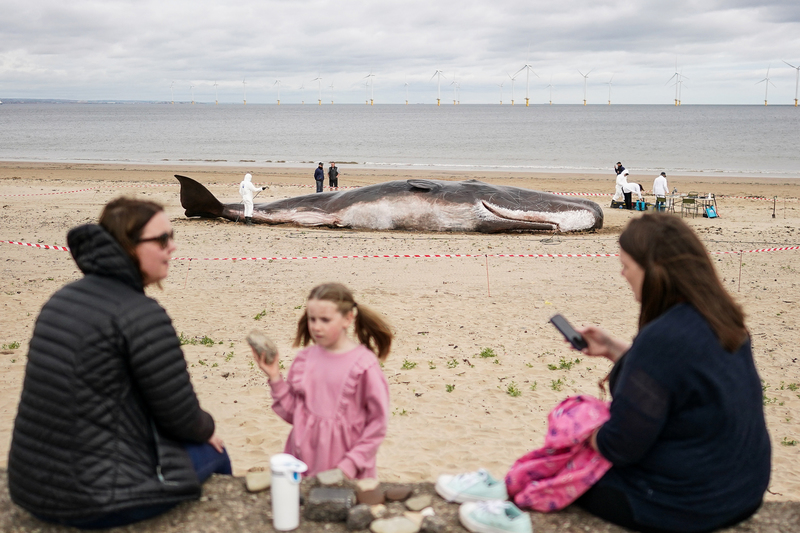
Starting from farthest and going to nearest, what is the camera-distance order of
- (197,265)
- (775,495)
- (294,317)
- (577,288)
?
(197,265) → (577,288) → (294,317) → (775,495)

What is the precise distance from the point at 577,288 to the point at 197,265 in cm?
657

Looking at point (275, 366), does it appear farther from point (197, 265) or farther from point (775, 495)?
point (197, 265)

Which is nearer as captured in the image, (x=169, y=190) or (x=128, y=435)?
(x=128, y=435)

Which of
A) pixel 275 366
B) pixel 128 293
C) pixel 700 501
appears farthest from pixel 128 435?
pixel 700 501

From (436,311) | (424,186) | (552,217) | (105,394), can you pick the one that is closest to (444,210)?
(424,186)

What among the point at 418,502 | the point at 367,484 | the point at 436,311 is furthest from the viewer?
the point at 436,311

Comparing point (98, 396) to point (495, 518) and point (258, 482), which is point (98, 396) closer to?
point (258, 482)

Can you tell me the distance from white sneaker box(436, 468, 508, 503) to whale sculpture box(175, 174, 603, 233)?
12.9m

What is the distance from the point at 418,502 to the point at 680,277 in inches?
66.1

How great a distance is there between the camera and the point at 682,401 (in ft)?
9.78

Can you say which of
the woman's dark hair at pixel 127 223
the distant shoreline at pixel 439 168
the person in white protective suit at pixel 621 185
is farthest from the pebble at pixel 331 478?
the distant shoreline at pixel 439 168

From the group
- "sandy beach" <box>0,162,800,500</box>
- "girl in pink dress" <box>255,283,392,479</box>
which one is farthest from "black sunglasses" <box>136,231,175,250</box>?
"sandy beach" <box>0,162,800,500</box>

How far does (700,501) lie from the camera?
3.10 meters

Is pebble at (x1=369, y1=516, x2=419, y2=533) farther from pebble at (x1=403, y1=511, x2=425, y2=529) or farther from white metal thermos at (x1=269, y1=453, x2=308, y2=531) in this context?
white metal thermos at (x1=269, y1=453, x2=308, y2=531)
